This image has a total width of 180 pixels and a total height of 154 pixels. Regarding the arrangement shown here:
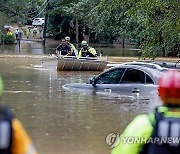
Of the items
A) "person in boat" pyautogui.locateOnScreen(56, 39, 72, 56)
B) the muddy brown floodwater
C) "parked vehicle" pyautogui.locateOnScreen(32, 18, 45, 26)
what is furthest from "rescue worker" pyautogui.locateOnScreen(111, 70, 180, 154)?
"parked vehicle" pyautogui.locateOnScreen(32, 18, 45, 26)

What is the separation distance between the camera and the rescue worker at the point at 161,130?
3.50 meters

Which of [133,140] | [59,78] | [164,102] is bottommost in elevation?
[59,78]

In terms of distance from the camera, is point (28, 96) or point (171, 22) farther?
point (171, 22)

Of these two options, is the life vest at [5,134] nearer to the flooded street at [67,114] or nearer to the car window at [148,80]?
the flooded street at [67,114]

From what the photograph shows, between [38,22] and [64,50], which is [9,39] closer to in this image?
[38,22]

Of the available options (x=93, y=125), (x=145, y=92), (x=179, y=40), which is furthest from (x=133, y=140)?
(x=179, y=40)

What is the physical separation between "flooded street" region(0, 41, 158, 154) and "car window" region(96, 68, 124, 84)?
0.43 m

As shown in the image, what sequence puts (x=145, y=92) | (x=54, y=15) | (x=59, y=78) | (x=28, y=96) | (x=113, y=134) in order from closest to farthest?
(x=113, y=134) < (x=145, y=92) < (x=28, y=96) < (x=59, y=78) < (x=54, y=15)

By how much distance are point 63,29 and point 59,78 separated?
42.8m

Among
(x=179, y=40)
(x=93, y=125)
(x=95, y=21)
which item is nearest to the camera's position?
(x=93, y=125)

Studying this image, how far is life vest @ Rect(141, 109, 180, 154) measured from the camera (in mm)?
3516

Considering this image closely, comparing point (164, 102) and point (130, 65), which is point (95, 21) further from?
point (164, 102)

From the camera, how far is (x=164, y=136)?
11.6ft

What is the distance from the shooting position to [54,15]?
6172 cm
